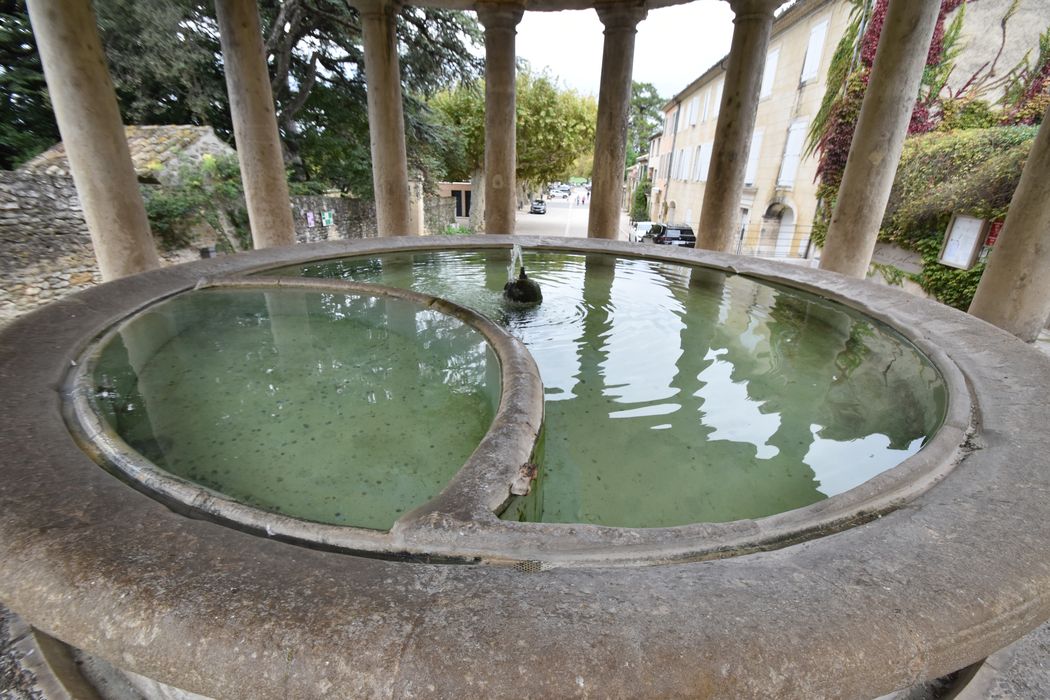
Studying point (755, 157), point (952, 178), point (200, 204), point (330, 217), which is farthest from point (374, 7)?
point (755, 157)

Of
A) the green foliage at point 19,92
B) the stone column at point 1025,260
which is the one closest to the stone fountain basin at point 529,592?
the stone column at point 1025,260

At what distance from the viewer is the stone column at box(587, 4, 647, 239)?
6758 millimetres

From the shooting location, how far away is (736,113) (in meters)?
5.86

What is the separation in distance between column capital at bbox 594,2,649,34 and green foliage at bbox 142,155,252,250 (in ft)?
27.0

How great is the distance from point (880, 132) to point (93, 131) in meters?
6.94

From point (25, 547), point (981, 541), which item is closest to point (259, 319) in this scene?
point (25, 547)

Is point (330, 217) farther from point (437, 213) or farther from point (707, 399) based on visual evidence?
point (707, 399)

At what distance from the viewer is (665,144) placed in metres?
28.5

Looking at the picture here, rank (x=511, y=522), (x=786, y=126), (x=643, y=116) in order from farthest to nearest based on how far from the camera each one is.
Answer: (x=643, y=116), (x=786, y=126), (x=511, y=522)

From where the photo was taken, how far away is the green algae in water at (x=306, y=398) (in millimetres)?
1754

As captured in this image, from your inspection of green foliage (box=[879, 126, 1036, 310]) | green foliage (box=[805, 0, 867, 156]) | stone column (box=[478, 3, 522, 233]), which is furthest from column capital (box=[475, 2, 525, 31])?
green foliage (box=[805, 0, 867, 156])

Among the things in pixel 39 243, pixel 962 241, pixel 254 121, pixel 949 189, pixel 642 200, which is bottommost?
pixel 39 243

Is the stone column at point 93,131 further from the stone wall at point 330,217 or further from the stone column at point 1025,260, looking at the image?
the stone column at point 1025,260

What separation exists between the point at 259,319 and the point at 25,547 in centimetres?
233
